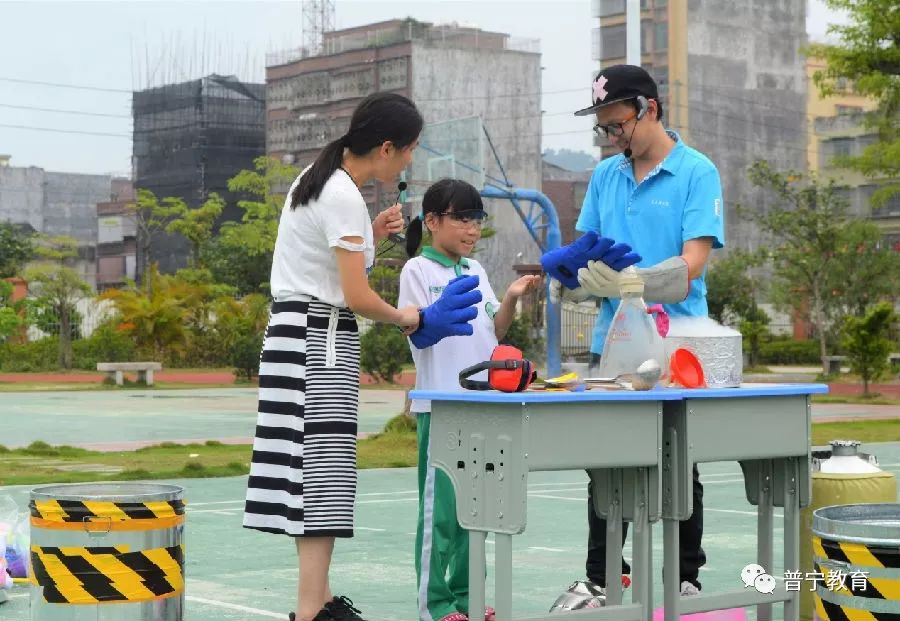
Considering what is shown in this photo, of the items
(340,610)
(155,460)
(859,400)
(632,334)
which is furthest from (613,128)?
(859,400)

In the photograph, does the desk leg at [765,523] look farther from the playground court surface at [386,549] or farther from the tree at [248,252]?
the tree at [248,252]

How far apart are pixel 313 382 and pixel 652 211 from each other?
54.8 inches

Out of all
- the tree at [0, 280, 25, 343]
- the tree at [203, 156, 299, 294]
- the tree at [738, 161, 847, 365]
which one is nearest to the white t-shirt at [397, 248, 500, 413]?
the tree at [738, 161, 847, 365]

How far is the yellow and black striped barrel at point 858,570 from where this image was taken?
14.2 feet

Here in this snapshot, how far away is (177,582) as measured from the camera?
4.97m

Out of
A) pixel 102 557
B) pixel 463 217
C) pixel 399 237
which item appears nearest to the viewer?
pixel 102 557

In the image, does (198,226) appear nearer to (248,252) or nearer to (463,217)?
(248,252)

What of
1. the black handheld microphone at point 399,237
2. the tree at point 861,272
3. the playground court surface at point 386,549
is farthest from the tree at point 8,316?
the black handheld microphone at point 399,237

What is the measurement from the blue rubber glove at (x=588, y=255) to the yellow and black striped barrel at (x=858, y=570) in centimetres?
102

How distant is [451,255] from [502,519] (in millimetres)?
1479

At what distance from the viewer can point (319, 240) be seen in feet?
16.2

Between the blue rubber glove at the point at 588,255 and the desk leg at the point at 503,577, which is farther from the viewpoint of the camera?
the blue rubber glove at the point at 588,255

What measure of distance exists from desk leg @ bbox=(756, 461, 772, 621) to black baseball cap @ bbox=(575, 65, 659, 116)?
141cm

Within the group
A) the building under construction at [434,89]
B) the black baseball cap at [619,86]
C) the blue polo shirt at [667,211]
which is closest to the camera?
the black baseball cap at [619,86]
